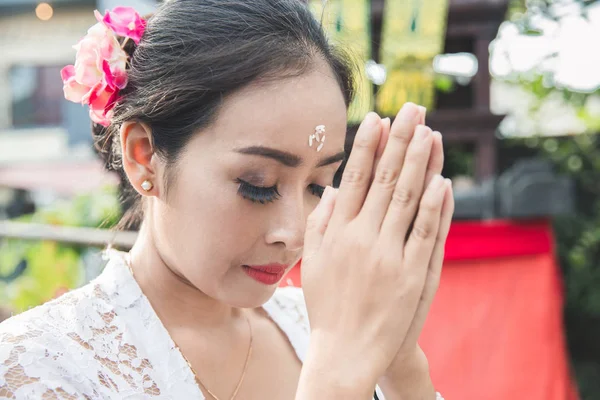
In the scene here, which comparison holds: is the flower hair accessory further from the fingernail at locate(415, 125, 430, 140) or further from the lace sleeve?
the fingernail at locate(415, 125, 430, 140)

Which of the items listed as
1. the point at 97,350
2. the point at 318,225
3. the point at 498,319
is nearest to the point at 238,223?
the point at 318,225

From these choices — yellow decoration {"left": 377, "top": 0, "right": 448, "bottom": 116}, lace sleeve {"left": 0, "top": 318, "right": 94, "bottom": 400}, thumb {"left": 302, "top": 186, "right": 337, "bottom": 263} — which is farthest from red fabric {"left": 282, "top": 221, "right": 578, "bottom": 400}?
thumb {"left": 302, "top": 186, "right": 337, "bottom": 263}

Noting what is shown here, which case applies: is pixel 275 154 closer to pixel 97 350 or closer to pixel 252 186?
pixel 252 186

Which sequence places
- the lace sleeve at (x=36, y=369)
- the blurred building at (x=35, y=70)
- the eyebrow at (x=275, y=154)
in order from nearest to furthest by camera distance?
1. the lace sleeve at (x=36, y=369)
2. the eyebrow at (x=275, y=154)
3. the blurred building at (x=35, y=70)

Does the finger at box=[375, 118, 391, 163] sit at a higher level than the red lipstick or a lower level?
higher

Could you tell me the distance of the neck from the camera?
156cm

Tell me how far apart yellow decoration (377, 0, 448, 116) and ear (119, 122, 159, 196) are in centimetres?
250

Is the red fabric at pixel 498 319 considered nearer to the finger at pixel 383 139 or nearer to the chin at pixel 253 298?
the chin at pixel 253 298

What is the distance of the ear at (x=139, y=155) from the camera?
1.50 metres

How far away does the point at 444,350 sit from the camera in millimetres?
3363

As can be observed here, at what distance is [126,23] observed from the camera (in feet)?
5.32

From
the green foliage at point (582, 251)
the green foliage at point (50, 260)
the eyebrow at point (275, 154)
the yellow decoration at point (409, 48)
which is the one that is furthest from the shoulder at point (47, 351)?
the green foliage at point (582, 251)

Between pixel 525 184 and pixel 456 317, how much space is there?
810 mm

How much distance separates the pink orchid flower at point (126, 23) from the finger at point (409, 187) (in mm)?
883
